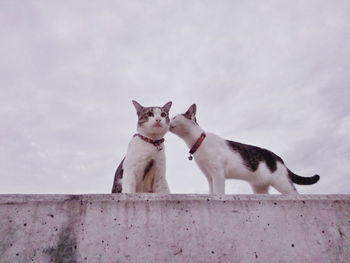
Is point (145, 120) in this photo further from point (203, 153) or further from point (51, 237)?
point (51, 237)

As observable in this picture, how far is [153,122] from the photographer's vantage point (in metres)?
3.27

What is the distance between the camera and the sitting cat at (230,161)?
4129 mm

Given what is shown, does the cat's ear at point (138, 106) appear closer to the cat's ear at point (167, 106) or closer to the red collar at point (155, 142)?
the cat's ear at point (167, 106)

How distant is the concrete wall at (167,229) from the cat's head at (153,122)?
1.41m

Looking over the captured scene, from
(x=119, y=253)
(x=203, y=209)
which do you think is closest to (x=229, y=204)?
(x=203, y=209)

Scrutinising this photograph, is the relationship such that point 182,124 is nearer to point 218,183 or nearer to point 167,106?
point 167,106

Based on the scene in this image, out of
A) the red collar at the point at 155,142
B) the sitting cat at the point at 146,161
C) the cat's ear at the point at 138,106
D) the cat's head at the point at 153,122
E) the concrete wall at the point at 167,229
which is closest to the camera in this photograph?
the concrete wall at the point at 167,229

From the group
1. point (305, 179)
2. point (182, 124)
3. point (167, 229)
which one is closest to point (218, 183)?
point (182, 124)

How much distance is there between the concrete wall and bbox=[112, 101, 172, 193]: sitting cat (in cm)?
108

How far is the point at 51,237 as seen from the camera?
5.73ft

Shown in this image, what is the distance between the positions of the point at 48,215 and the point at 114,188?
164cm

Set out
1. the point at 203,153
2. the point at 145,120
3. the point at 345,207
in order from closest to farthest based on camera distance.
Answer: the point at 345,207 < the point at 145,120 < the point at 203,153

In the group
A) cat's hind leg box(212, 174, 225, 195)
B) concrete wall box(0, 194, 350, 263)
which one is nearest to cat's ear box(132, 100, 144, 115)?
cat's hind leg box(212, 174, 225, 195)

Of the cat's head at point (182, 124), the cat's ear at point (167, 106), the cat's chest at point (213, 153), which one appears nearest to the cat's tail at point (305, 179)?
the cat's chest at point (213, 153)
